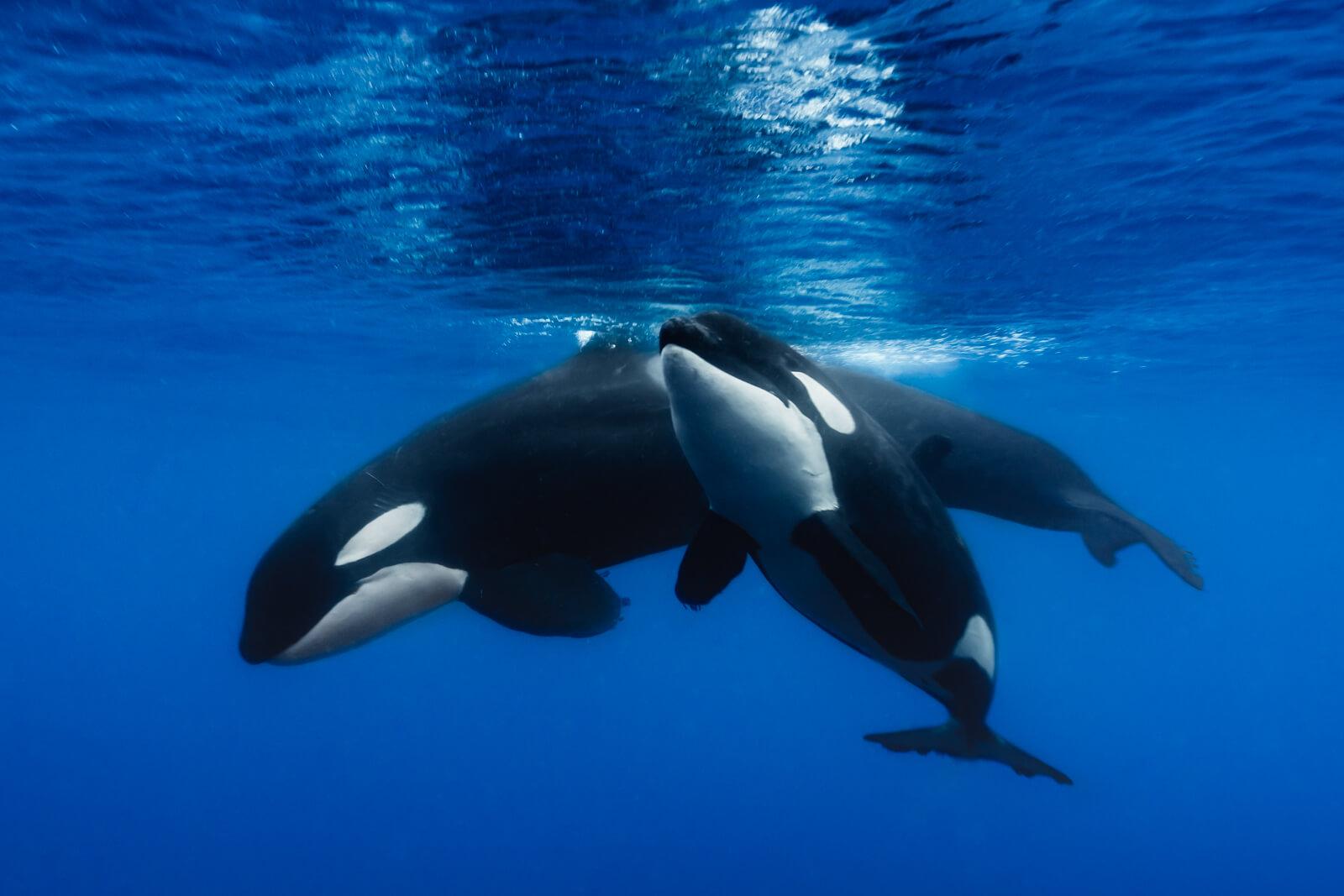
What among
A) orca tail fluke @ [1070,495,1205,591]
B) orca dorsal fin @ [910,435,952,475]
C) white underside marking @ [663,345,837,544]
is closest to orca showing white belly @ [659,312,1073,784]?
white underside marking @ [663,345,837,544]

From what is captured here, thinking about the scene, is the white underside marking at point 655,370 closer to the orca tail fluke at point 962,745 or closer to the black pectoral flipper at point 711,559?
the black pectoral flipper at point 711,559

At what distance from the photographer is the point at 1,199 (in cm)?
1352

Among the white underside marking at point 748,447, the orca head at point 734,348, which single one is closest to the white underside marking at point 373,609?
the white underside marking at point 748,447

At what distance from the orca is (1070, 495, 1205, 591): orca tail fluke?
4.03m

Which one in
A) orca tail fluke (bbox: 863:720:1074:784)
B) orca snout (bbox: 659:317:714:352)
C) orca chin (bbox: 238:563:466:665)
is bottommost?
orca tail fluke (bbox: 863:720:1074:784)

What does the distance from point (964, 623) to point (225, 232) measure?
A: 1385 cm

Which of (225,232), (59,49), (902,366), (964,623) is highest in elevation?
(59,49)

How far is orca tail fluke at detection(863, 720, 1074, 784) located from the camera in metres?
6.80

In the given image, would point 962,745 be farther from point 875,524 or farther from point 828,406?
point 828,406

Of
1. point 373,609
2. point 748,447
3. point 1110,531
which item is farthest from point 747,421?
point 1110,531

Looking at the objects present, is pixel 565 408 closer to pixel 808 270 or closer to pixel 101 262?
pixel 808 270

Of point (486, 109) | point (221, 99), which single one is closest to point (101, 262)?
point (221, 99)

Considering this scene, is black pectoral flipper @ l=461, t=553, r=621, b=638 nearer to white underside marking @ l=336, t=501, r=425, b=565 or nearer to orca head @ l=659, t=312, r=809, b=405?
white underside marking @ l=336, t=501, r=425, b=565

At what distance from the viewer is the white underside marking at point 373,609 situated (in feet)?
20.2
